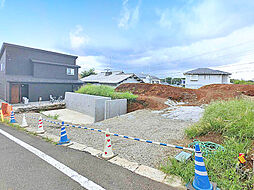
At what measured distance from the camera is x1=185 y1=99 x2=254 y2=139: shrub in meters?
3.04

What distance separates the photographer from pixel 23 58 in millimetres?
14562

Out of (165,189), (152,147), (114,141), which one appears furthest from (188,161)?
(114,141)

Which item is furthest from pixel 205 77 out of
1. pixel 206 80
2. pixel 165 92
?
pixel 165 92

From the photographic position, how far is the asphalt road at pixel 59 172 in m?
2.20

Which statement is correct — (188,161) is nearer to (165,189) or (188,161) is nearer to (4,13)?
(165,189)

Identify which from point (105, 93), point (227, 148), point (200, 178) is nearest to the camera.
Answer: point (200, 178)

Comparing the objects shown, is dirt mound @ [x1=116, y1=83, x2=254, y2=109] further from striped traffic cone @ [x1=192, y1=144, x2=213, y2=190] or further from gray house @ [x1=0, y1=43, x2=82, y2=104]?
striped traffic cone @ [x1=192, y1=144, x2=213, y2=190]

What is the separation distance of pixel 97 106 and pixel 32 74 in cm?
1069

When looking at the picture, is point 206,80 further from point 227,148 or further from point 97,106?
point 227,148

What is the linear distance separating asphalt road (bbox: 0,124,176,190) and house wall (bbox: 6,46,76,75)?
13.8 meters

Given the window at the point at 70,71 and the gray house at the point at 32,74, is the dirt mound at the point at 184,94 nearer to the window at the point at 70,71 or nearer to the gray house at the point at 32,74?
the window at the point at 70,71

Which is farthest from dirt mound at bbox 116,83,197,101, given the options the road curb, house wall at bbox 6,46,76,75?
the road curb

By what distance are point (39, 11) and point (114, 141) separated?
1043 cm

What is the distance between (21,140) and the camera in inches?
Answer: 163
